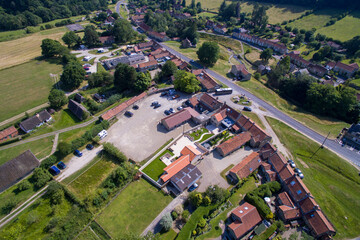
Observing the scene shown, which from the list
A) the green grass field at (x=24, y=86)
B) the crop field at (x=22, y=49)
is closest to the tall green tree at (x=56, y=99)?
the green grass field at (x=24, y=86)

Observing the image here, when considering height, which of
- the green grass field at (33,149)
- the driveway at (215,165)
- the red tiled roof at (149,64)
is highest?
the red tiled roof at (149,64)

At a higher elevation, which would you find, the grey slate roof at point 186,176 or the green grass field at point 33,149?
the grey slate roof at point 186,176

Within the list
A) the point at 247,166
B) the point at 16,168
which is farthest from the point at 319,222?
the point at 16,168

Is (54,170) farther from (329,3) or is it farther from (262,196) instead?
(329,3)

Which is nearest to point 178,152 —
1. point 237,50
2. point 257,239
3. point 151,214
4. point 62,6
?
point 151,214

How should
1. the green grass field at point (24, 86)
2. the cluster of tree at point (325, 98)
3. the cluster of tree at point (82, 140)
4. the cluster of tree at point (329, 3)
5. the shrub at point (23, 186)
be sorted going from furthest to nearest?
the cluster of tree at point (329, 3), the green grass field at point (24, 86), the cluster of tree at point (325, 98), the cluster of tree at point (82, 140), the shrub at point (23, 186)

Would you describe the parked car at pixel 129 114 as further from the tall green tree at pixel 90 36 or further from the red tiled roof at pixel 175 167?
the tall green tree at pixel 90 36

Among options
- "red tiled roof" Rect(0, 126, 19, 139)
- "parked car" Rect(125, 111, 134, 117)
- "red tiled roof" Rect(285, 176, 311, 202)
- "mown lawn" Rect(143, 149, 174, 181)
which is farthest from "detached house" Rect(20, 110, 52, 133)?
"red tiled roof" Rect(285, 176, 311, 202)
